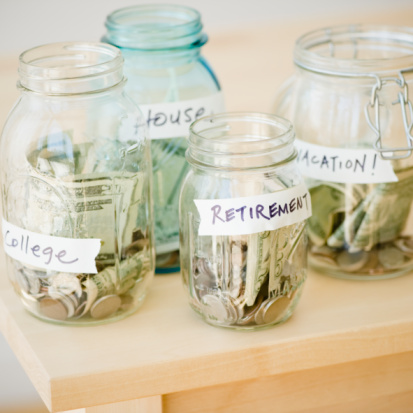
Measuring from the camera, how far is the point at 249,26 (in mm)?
1484

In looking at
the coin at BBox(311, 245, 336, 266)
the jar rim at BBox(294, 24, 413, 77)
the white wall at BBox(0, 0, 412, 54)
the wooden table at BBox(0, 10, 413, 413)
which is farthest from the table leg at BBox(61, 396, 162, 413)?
the white wall at BBox(0, 0, 412, 54)

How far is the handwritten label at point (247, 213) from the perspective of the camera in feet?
1.92

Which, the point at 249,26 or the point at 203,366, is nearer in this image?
the point at 203,366

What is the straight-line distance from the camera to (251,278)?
592mm

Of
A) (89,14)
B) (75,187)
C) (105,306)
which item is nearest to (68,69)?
(75,187)

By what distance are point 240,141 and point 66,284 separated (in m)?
0.18

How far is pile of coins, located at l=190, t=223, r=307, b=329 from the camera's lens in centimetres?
59

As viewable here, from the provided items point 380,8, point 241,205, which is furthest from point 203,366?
point 380,8

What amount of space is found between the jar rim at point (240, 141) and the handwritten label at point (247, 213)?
1.0 inches

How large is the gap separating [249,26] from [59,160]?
0.96 m

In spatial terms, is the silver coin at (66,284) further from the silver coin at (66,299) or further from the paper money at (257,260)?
the paper money at (257,260)

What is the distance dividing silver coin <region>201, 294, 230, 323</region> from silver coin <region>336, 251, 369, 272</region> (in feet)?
0.48

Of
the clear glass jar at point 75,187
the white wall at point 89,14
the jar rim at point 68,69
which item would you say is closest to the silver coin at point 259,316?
the clear glass jar at point 75,187

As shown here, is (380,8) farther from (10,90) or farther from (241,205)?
(241,205)
